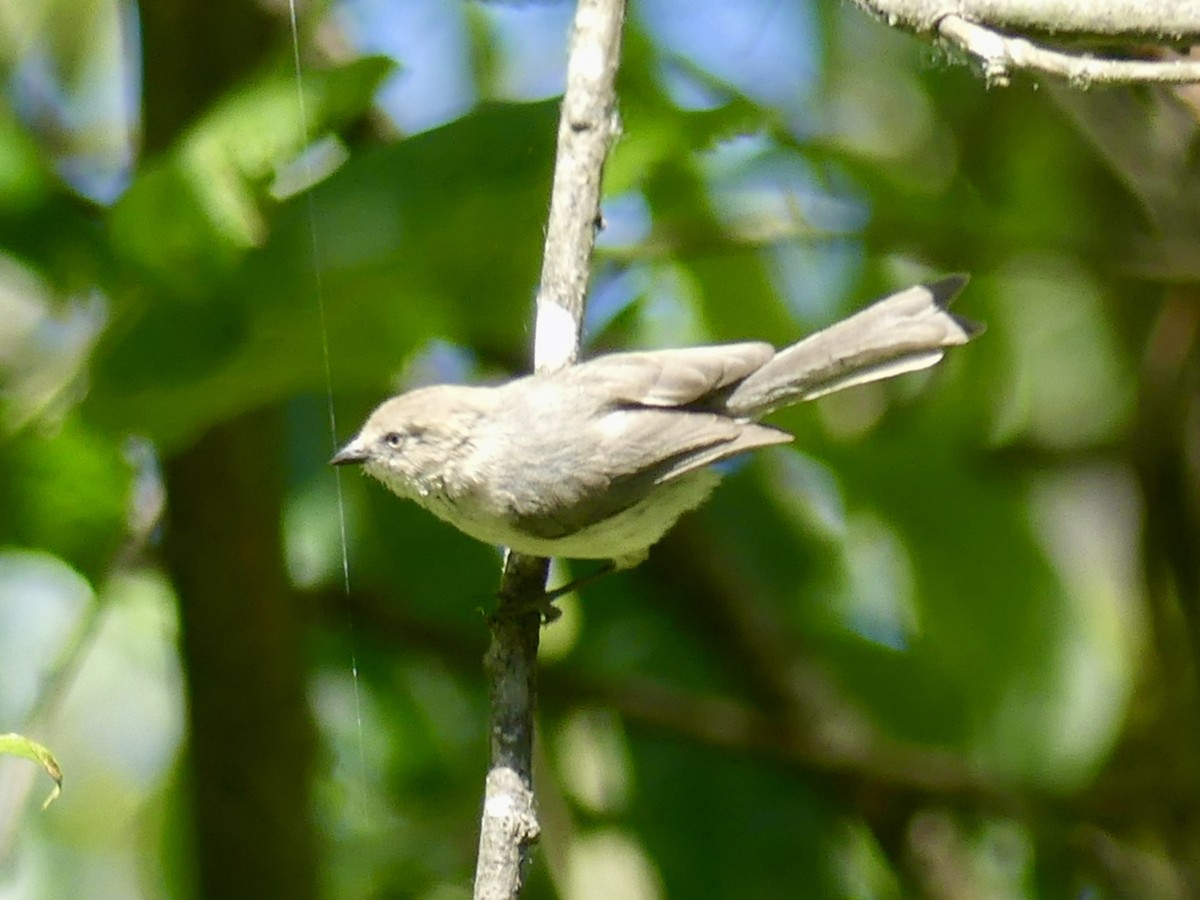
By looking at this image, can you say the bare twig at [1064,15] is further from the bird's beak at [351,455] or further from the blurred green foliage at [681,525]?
the bird's beak at [351,455]

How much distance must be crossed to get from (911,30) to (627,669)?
2027 millimetres

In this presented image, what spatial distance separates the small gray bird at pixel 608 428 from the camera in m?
3.03

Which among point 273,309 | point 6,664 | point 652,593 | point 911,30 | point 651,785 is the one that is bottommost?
point 651,785

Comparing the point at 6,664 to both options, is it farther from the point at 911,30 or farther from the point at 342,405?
the point at 911,30

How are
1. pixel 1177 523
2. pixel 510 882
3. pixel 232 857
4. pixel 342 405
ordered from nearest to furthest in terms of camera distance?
pixel 510 882 → pixel 232 857 → pixel 342 405 → pixel 1177 523

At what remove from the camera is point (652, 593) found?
398 centimetres

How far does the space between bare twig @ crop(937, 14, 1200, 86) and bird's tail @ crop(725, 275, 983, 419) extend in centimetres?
90

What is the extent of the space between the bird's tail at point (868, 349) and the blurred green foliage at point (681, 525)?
0.62ft

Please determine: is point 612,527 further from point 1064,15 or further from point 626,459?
point 1064,15

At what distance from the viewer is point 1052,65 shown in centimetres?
204

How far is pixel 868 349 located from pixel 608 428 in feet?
1.88

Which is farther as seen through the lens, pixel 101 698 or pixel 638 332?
pixel 101 698

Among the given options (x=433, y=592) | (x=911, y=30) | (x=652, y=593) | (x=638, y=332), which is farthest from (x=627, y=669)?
(x=911, y=30)

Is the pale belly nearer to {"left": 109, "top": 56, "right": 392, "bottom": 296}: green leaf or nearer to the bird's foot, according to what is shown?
the bird's foot
